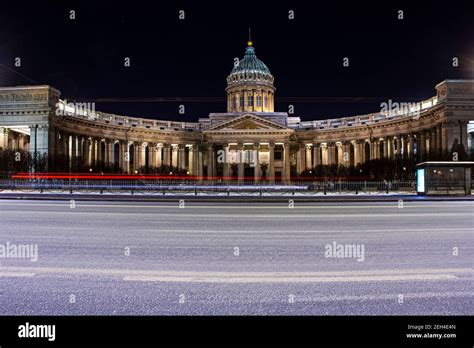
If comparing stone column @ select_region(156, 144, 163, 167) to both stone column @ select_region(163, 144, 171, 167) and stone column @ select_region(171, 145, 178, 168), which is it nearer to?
stone column @ select_region(163, 144, 171, 167)

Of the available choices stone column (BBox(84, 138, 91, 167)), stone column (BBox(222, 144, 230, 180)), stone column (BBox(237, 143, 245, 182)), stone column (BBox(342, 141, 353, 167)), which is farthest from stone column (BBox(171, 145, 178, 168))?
stone column (BBox(342, 141, 353, 167))

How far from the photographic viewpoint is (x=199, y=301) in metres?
5.00

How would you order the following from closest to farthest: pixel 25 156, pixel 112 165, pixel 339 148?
pixel 25 156 < pixel 112 165 < pixel 339 148

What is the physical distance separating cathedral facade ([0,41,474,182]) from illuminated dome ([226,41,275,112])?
0.28 metres

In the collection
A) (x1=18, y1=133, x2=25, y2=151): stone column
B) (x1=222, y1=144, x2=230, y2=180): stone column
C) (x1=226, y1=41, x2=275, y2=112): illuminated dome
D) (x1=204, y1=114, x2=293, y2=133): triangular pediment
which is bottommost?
(x1=222, y1=144, x2=230, y2=180): stone column

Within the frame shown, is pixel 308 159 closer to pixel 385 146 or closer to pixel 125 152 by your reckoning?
pixel 385 146

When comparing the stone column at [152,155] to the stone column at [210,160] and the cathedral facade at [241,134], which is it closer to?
the cathedral facade at [241,134]

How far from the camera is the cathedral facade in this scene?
63.8 meters

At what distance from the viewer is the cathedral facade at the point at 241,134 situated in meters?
63.8

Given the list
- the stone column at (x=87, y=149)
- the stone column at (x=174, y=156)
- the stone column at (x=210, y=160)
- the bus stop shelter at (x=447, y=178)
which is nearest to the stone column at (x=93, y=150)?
the stone column at (x=87, y=149)

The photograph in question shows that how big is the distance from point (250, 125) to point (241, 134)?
2.85 metres

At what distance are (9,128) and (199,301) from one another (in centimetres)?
7621
